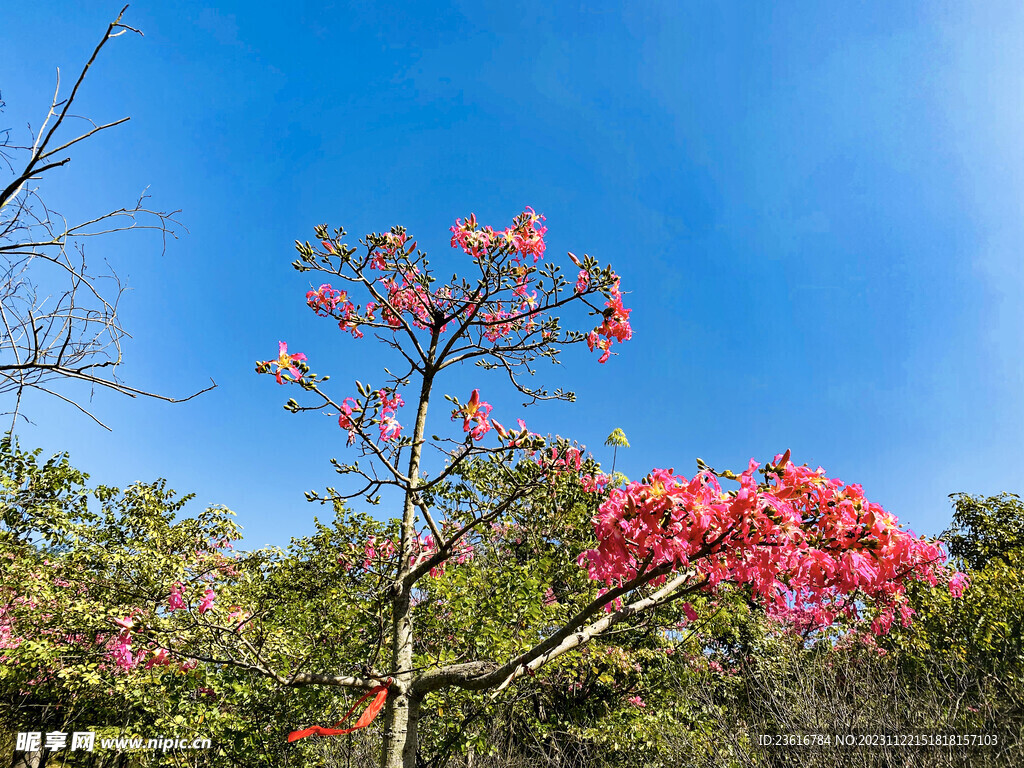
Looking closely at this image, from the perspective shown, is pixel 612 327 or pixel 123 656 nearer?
Answer: pixel 612 327

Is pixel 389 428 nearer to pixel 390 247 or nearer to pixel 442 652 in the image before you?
pixel 390 247

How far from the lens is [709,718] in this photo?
6.99 m

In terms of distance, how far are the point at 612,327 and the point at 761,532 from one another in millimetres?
2224

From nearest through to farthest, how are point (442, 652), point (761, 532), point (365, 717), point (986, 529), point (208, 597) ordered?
point (761, 532) < point (365, 717) < point (442, 652) < point (208, 597) < point (986, 529)

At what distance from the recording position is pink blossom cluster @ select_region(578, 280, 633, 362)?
3.88 metres

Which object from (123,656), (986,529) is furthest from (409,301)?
(986,529)

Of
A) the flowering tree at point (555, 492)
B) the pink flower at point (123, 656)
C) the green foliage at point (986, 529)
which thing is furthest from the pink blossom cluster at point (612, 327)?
the green foliage at point (986, 529)

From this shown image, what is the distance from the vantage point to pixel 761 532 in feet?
6.37

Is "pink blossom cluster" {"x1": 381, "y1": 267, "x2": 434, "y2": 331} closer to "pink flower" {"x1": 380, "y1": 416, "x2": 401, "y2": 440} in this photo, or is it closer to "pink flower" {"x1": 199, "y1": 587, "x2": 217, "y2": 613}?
"pink flower" {"x1": 380, "y1": 416, "x2": 401, "y2": 440}

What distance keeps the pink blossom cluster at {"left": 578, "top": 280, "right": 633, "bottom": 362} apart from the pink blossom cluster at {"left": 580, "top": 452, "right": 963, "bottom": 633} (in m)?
1.98

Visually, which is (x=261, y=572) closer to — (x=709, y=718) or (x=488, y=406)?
(x=488, y=406)

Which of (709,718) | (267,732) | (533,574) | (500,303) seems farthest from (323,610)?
(709,718)

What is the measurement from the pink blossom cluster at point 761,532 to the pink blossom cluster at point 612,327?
77.9 inches

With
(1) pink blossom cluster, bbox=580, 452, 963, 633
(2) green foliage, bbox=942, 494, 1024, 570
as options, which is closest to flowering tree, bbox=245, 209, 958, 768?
(1) pink blossom cluster, bbox=580, 452, 963, 633
